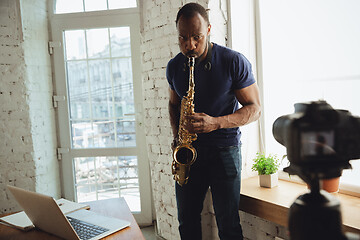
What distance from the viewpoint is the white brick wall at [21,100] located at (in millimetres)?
3186

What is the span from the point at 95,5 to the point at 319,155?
3.48m

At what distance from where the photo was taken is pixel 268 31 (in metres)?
2.59

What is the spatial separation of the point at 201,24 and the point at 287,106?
3.73ft

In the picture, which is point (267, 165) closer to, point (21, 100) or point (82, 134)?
point (82, 134)

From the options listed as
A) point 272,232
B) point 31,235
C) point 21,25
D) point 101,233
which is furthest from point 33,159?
point 272,232

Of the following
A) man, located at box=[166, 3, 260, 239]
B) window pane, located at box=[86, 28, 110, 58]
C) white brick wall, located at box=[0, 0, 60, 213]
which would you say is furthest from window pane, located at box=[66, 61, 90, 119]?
man, located at box=[166, 3, 260, 239]

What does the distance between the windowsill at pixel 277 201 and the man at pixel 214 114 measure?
0.30 metres

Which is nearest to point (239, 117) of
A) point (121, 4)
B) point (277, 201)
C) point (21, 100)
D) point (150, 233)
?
point (277, 201)

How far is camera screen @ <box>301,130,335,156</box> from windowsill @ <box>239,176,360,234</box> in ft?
4.96

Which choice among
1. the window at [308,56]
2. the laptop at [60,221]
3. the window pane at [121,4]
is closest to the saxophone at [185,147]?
the laptop at [60,221]

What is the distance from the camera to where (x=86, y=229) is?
137cm

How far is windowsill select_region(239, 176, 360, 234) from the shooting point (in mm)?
1854

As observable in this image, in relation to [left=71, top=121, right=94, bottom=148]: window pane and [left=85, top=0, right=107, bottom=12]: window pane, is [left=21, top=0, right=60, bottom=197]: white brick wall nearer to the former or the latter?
[left=71, top=121, right=94, bottom=148]: window pane

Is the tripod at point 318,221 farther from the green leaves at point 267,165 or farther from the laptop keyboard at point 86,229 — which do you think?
the green leaves at point 267,165
